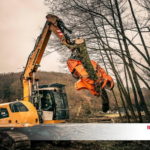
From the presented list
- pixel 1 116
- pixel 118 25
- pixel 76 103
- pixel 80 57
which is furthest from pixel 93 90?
pixel 76 103

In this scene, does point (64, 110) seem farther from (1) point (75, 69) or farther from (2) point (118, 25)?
(2) point (118, 25)

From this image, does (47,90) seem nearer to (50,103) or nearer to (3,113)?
(50,103)

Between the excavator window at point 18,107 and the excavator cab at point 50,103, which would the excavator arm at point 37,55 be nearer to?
the excavator cab at point 50,103

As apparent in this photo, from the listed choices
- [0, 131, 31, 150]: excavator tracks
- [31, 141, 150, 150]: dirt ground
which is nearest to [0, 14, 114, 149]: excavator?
[0, 131, 31, 150]: excavator tracks

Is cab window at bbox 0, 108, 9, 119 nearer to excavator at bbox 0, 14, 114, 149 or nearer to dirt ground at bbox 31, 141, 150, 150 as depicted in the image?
excavator at bbox 0, 14, 114, 149

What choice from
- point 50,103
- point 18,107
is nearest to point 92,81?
point 18,107

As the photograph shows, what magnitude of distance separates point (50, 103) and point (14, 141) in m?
2.67

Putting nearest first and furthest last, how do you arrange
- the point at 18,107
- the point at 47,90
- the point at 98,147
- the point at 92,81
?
the point at 92,81, the point at 18,107, the point at 47,90, the point at 98,147

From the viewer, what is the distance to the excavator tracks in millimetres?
8047

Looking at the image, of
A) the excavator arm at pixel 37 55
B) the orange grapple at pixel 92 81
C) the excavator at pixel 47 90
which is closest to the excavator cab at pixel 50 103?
the excavator at pixel 47 90

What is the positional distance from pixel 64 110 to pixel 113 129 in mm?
2668

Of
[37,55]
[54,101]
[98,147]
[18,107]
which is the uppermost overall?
[37,55]

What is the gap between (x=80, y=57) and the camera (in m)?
7.20

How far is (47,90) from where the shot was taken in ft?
34.3
